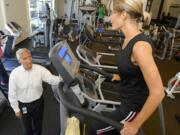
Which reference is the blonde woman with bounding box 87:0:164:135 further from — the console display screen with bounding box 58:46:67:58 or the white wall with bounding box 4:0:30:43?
the white wall with bounding box 4:0:30:43

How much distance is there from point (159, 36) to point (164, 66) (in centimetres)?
136

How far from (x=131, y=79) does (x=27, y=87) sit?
3.37 ft

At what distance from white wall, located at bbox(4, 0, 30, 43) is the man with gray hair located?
4.04 m

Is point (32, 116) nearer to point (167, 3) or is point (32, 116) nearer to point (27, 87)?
point (27, 87)

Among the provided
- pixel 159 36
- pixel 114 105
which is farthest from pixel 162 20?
pixel 114 105

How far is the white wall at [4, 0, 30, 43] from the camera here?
5.33 metres

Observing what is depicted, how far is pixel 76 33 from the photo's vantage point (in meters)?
7.47

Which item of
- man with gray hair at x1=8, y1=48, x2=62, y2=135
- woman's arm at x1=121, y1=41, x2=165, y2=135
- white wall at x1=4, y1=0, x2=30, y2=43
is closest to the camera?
woman's arm at x1=121, y1=41, x2=165, y2=135

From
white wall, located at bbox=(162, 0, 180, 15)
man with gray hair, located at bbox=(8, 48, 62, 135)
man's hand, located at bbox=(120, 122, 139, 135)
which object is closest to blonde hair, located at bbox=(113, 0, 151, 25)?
man's hand, located at bbox=(120, 122, 139, 135)

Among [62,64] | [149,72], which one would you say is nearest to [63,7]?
[62,64]

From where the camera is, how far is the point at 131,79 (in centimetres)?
126

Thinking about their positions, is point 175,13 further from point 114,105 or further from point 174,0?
point 114,105

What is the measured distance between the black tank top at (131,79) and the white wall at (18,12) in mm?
4846

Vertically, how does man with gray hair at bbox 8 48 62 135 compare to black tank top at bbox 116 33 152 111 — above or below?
below
